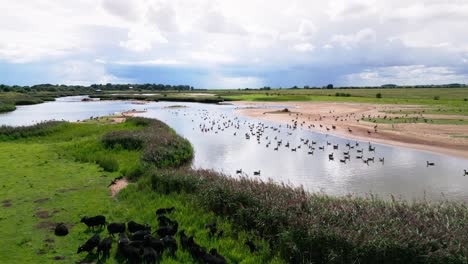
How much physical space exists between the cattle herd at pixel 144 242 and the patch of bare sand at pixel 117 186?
5527 mm

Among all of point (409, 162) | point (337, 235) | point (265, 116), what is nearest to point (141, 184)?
point (337, 235)

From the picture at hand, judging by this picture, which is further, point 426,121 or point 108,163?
point 426,121

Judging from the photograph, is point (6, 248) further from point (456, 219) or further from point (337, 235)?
point (456, 219)

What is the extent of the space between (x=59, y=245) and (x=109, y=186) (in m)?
8.51

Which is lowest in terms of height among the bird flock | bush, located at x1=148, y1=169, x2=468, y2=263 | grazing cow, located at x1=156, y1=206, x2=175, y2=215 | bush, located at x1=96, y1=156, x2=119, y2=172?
the bird flock

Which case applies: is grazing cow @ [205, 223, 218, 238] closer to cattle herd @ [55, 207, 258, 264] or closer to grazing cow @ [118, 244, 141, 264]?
cattle herd @ [55, 207, 258, 264]

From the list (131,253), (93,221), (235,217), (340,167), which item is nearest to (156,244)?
(131,253)

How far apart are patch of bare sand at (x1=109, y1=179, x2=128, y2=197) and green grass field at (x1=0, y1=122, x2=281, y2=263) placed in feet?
1.44

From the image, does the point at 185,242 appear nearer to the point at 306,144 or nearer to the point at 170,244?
the point at 170,244

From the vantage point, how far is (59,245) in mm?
13211

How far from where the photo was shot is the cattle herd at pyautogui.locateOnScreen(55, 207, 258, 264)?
39.1ft

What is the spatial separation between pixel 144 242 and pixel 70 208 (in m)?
6.66

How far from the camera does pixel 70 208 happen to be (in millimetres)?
17328

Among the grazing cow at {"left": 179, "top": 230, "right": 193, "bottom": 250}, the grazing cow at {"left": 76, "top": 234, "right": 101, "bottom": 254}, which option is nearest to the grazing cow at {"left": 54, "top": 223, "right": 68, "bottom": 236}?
the grazing cow at {"left": 76, "top": 234, "right": 101, "bottom": 254}
